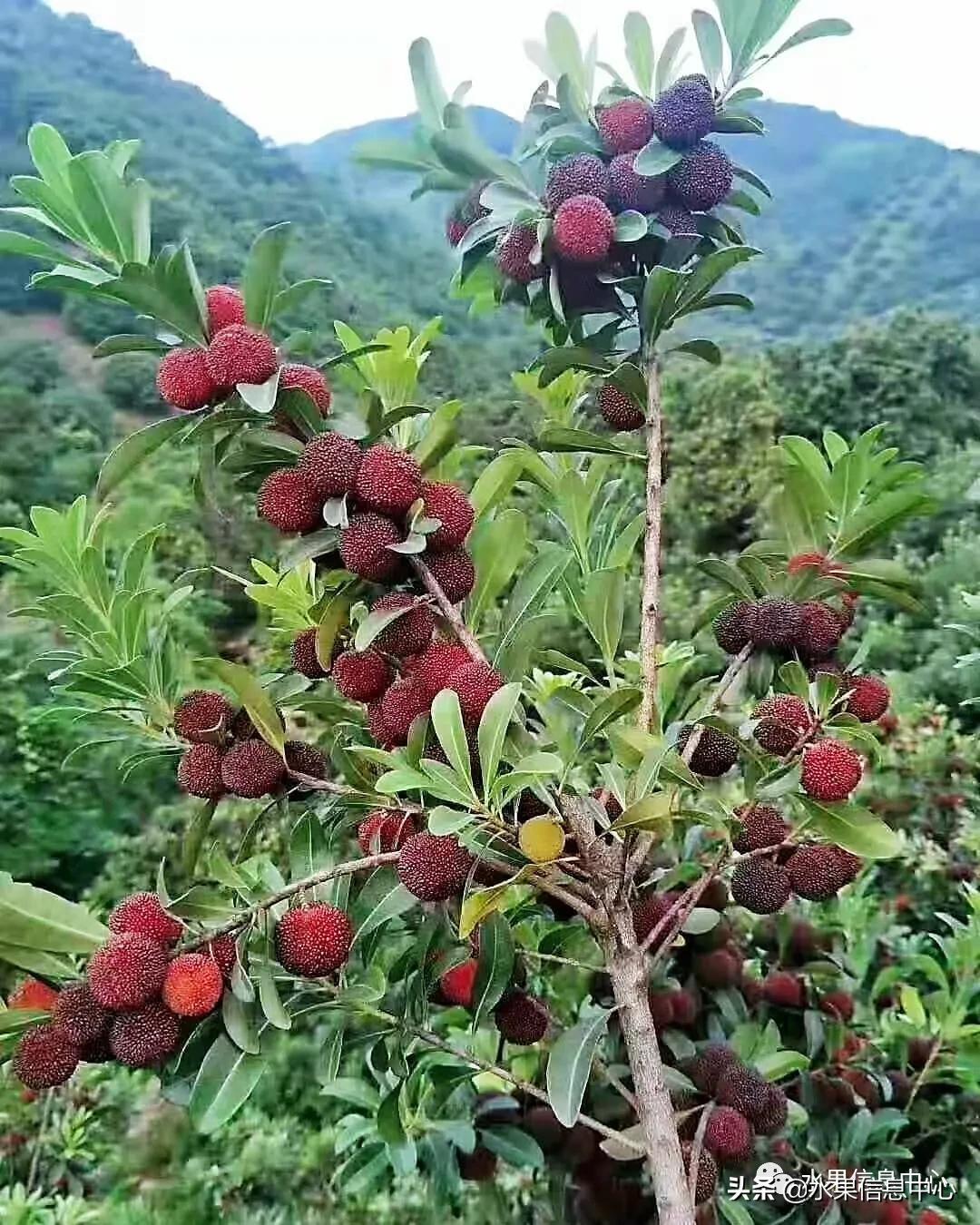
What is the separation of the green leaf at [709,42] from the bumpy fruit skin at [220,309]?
401 mm

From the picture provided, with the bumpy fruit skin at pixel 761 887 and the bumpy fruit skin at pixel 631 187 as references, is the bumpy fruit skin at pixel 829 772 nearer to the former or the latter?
the bumpy fruit skin at pixel 761 887

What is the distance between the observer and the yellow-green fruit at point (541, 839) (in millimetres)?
650

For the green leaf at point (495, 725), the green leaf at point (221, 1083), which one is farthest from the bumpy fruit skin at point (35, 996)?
the green leaf at point (495, 725)

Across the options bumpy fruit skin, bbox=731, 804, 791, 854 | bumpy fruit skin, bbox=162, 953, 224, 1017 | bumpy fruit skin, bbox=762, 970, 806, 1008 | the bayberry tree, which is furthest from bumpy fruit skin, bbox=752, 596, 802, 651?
bumpy fruit skin, bbox=762, 970, 806, 1008

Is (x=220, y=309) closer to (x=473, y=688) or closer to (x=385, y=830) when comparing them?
(x=473, y=688)

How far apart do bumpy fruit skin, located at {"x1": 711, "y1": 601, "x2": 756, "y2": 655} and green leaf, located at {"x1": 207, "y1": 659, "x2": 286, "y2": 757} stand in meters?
0.34

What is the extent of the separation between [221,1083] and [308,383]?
447 millimetres

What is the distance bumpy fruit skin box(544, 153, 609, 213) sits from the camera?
760 mm

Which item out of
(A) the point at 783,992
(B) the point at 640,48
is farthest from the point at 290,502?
(A) the point at 783,992

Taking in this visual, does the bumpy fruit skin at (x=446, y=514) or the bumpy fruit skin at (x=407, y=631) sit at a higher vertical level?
the bumpy fruit skin at (x=446, y=514)

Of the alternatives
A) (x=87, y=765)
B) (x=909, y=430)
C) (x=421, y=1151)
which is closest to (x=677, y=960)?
(x=421, y=1151)

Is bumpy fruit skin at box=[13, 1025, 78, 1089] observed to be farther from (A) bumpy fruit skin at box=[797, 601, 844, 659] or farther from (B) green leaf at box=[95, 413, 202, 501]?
(A) bumpy fruit skin at box=[797, 601, 844, 659]

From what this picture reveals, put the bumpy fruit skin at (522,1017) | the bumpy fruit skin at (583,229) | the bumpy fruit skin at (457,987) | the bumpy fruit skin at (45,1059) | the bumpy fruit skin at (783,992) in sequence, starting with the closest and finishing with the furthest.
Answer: the bumpy fruit skin at (45,1059), the bumpy fruit skin at (583,229), the bumpy fruit skin at (522,1017), the bumpy fruit skin at (457,987), the bumpy fruit skin at (783,992)

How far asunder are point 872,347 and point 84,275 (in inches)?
320
